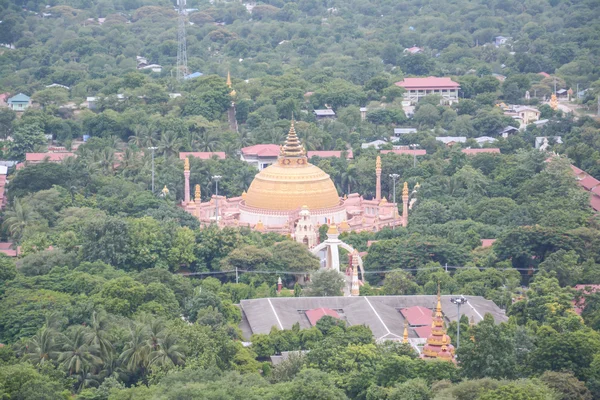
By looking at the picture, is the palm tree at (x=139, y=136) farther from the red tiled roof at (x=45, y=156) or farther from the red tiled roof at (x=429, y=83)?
the red tiled roof at (x=429, y=83)

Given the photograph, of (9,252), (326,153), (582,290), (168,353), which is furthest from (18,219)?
(582,290)

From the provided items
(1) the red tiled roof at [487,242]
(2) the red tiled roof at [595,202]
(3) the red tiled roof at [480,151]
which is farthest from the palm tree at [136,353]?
(3) the red tiled roof at [480,151]

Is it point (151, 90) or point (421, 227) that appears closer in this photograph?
point (421, 227)

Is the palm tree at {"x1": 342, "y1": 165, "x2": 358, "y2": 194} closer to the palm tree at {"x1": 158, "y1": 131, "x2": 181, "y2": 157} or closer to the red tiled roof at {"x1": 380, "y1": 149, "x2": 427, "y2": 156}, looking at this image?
the red tiled roof at {"x1": 380, "y1": 149, "x2": 427, "y2": 156}

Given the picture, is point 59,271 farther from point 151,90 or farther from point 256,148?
point 151,90

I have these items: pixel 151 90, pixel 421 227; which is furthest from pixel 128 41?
pixel 421 227

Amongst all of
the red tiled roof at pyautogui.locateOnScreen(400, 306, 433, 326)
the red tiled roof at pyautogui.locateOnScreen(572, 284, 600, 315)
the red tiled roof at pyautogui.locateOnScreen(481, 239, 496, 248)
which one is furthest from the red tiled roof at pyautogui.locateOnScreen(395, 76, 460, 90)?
the red tiled roof at pyautogui.locateOnScreen(400, 306, 433, 326)
